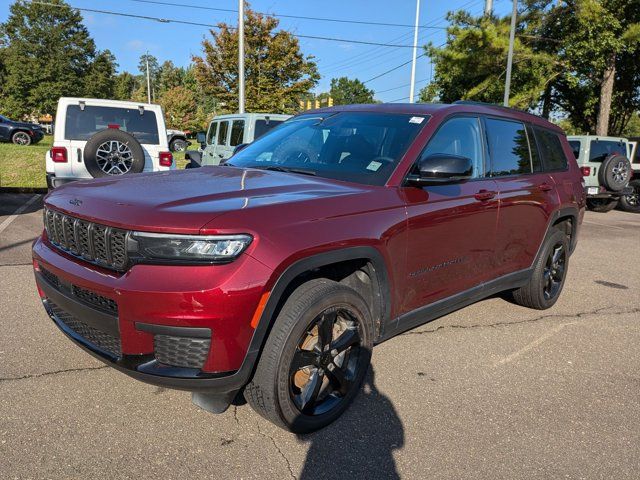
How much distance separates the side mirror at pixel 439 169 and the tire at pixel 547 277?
199 centimetres

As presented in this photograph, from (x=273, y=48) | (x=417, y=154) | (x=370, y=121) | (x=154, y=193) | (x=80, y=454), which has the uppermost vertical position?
(x=273, y=48)

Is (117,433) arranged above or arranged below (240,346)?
below

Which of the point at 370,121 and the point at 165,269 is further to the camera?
the point at 370,121

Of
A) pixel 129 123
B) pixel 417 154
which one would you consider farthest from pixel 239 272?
pixel 129 123

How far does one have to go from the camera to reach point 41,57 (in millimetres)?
48219

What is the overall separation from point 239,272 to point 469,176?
1972 millimetres

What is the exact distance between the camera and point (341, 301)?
2.67m

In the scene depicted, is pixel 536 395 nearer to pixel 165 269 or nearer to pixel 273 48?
pixel 165 269

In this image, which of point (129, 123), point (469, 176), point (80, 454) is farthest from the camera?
point (129, 123)

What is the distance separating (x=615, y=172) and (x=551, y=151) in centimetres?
832

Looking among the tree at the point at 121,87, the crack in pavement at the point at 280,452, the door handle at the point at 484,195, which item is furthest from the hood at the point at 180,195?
the tree at the point at 121,87

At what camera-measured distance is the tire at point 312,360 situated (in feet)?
8.02

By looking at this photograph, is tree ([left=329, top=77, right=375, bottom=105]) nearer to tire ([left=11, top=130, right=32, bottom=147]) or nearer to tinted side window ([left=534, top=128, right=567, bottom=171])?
tire ([left=11, top=130, right=32, bottom=147])

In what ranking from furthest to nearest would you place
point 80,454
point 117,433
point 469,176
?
point 469,176 → point 117,433 → point 80,454
